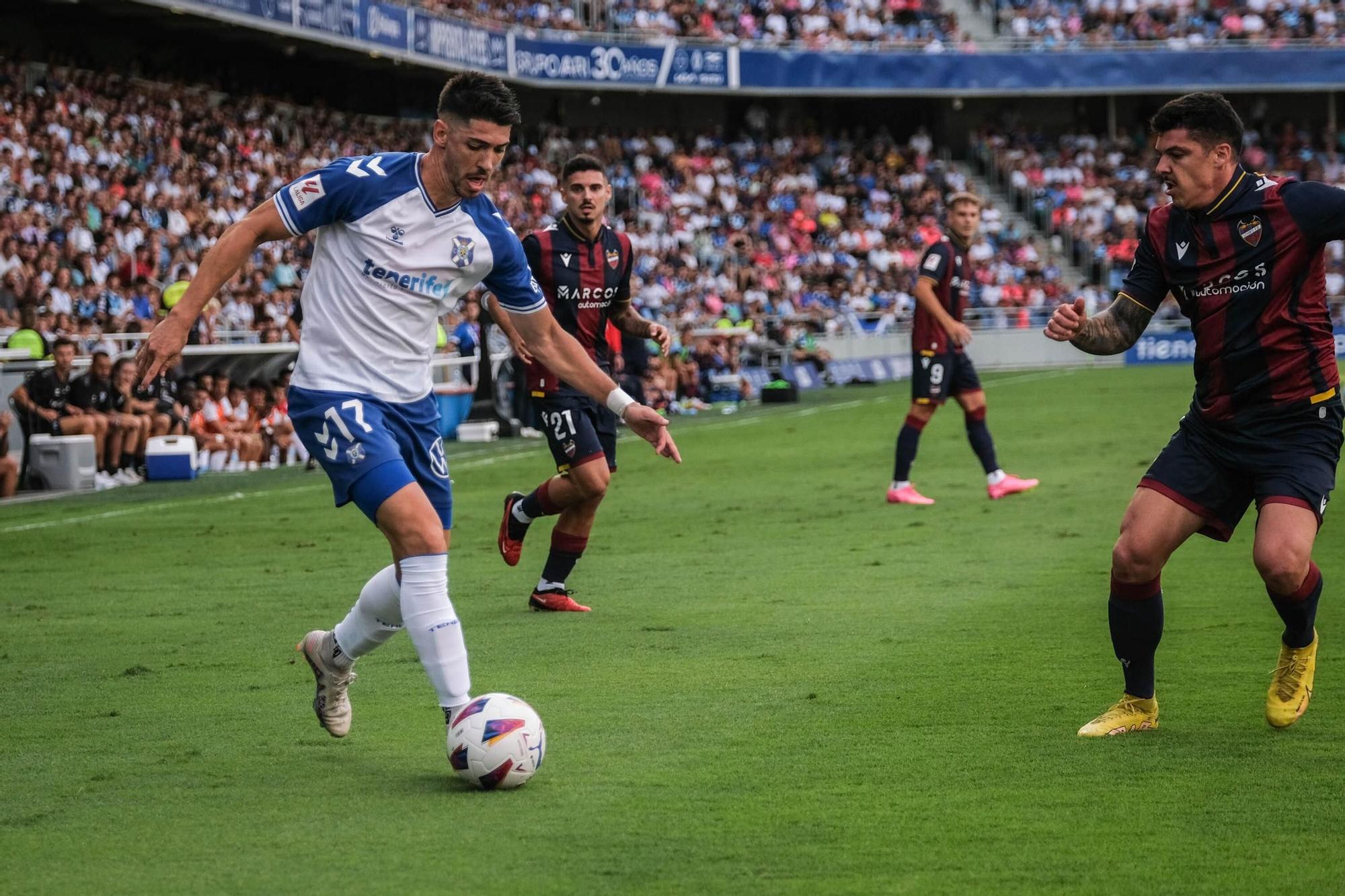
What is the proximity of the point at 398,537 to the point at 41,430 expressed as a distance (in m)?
13.9

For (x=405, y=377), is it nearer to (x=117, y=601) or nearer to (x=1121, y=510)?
(x=117, y=601)

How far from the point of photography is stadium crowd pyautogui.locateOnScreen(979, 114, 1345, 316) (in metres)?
48.7

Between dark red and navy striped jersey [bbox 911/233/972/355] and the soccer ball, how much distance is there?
9386 millimetres

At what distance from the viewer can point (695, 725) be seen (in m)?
6.30

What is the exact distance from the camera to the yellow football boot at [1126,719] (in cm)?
599

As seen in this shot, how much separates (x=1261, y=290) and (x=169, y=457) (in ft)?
50.2

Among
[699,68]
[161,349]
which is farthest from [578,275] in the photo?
[699,68]

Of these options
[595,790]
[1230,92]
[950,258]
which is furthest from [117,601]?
[1230,92]

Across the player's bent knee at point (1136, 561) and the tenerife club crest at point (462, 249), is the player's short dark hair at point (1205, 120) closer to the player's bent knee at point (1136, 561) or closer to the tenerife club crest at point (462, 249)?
the player's bent knee at point (1136, 561)

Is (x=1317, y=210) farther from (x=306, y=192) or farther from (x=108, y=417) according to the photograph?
(x=108, y=417)

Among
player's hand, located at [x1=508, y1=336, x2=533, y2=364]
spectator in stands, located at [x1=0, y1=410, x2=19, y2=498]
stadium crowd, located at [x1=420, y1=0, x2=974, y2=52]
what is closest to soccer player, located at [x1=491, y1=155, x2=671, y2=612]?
player's hand, located at [x1=508, y1=336, x2=533, y2=364]

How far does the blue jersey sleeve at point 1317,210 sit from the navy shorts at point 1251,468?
0.60 meters

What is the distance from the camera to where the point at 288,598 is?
10102 mm

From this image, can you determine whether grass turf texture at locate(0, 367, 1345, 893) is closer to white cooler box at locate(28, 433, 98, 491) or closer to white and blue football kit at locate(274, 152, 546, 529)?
white and blue football kit at locate(274, 152, 546, 529)
